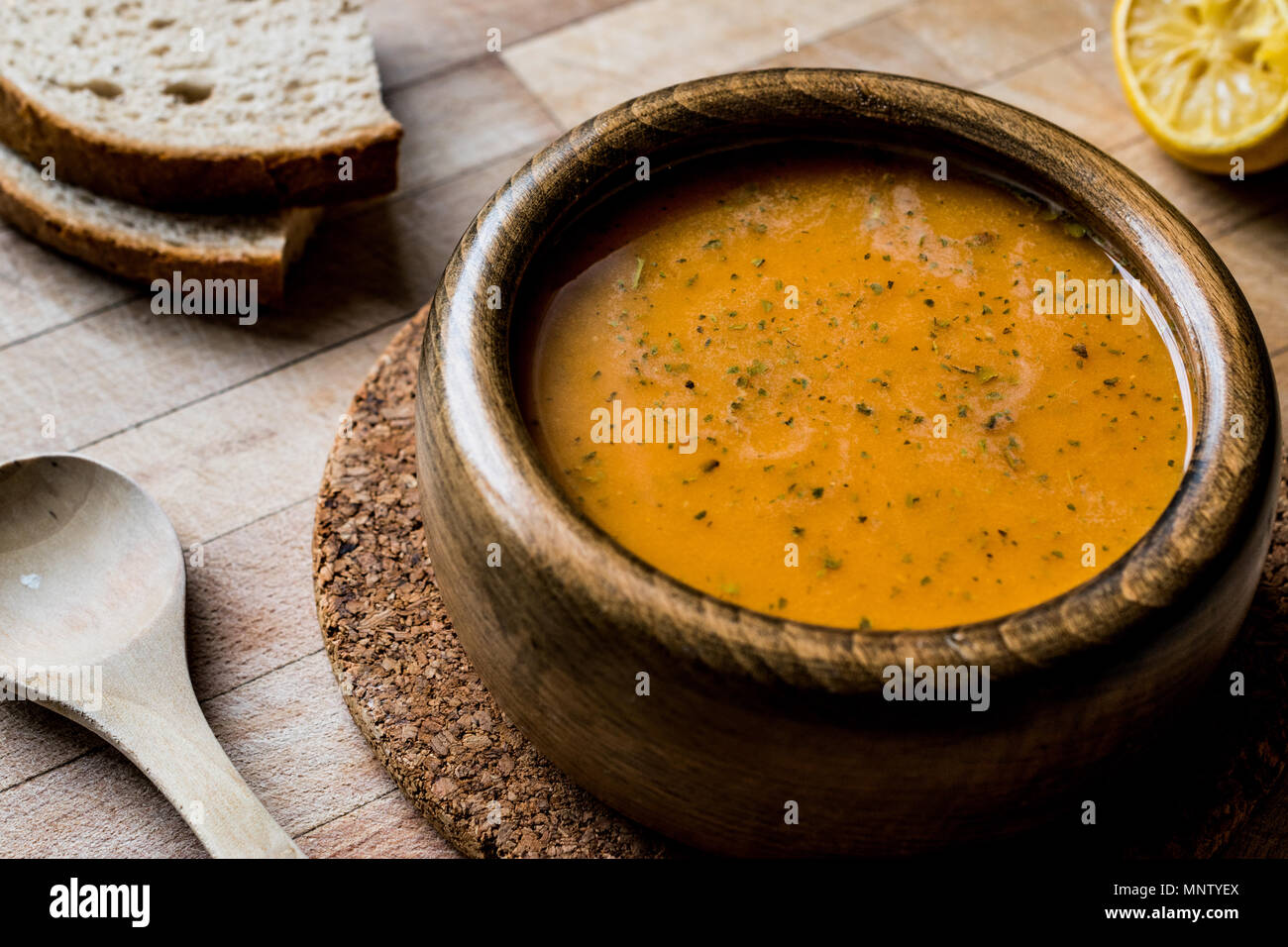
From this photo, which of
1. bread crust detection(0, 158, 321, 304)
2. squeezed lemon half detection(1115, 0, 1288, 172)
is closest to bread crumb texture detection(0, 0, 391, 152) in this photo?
bread crust detection(0, 158, 321, 304)

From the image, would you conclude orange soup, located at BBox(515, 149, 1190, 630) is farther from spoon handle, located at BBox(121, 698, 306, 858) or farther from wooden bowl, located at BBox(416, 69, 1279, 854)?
spoon handle, located at BBox(121, 698, 306, 858)

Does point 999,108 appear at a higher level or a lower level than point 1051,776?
higher

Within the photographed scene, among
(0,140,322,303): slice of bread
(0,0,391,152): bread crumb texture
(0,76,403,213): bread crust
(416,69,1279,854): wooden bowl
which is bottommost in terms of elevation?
(416,69,1279,854): wooden bowl

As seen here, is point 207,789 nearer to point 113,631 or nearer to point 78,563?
point 113,631

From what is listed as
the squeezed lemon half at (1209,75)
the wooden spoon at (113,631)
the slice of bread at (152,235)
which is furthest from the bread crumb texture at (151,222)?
the squeezed lemon half at (1209,75)

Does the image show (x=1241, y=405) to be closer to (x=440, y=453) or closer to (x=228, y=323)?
(x=440, y=453)

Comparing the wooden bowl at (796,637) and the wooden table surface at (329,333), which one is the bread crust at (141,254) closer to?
the wooden table surface at (329,333)
